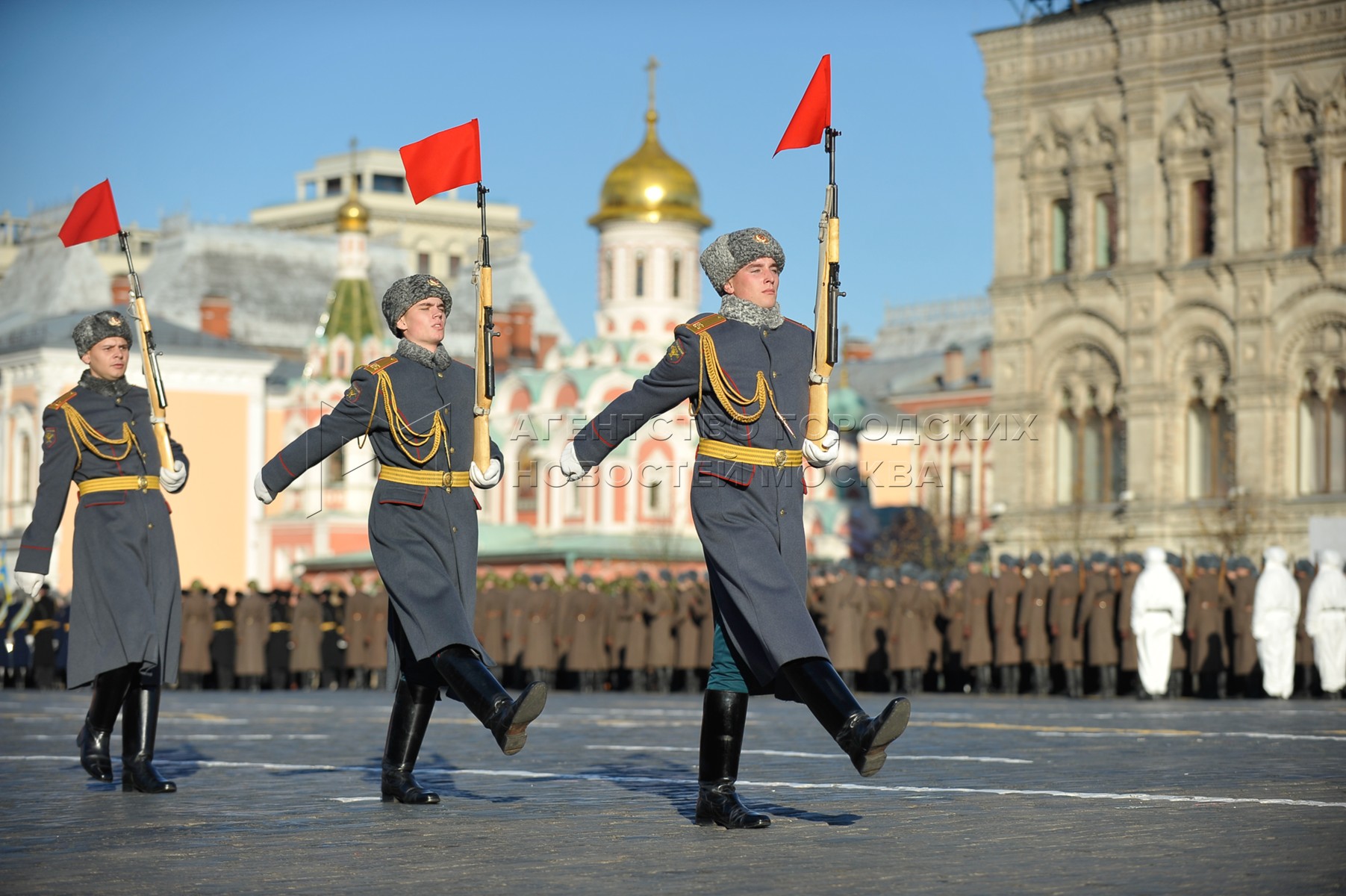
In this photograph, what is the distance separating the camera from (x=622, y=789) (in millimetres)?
9633

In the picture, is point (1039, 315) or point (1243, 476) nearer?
point (1243, 476)

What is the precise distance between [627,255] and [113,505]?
5100cm

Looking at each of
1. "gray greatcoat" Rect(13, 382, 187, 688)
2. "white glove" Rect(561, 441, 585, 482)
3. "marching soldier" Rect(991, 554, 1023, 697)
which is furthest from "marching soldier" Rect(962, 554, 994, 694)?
"white glove" Rect(561, 441, 585, 482)

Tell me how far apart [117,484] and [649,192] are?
5132 centimetres

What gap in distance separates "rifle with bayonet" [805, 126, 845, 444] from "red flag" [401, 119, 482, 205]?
1536mm

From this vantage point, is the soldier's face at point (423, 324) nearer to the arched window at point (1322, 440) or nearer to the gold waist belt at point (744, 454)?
the gold waist belt at point (744, 454)

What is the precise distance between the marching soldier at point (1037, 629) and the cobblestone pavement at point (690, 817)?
11082 millimetres

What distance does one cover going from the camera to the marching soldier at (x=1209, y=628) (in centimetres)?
2331

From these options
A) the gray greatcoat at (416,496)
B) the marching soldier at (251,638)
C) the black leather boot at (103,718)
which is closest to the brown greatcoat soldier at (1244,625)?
the marching soldier at (251,638)

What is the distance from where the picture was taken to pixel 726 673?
8.26 m

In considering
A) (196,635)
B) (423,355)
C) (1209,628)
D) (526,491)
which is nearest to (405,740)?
(423,355)

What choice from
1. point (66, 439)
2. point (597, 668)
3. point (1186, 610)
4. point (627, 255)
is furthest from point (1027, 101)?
point (66, 439)

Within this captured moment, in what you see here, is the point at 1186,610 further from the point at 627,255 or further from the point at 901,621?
the point at 627,255

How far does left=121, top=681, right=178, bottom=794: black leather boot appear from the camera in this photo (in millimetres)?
9719
